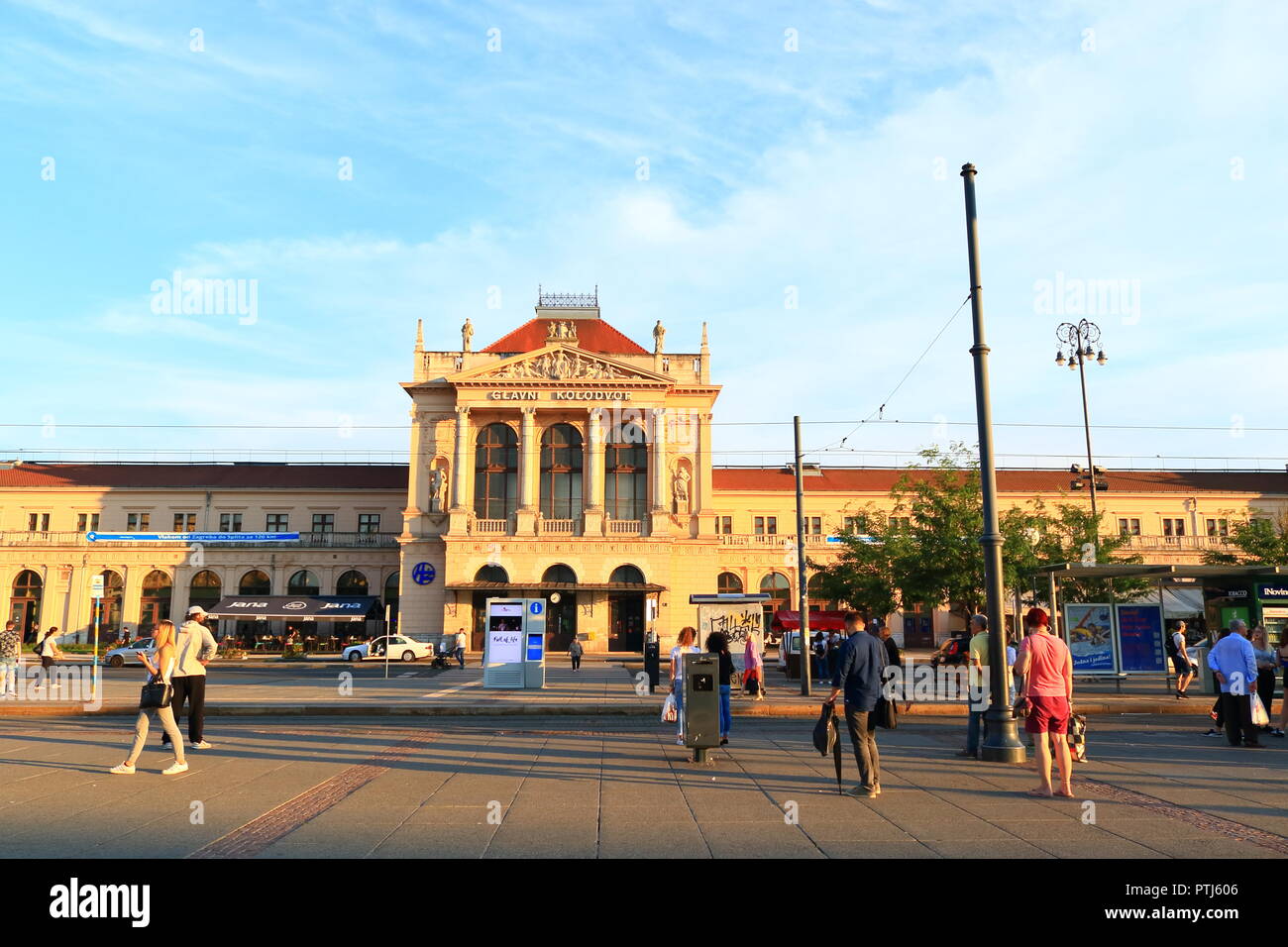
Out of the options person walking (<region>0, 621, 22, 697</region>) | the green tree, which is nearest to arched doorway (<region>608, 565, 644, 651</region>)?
the green tree

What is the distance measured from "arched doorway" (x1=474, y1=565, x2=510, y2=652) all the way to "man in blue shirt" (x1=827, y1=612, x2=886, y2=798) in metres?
44.3

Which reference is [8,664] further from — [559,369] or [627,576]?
[559,369]

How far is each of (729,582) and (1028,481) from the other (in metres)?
24.5

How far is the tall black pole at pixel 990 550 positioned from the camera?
11945 mm

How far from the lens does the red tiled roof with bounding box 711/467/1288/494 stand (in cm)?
6625

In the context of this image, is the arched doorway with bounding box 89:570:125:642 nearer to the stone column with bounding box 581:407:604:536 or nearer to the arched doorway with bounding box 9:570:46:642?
the arched doorway with bounding box 9:570:46:642

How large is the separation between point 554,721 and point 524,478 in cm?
3688

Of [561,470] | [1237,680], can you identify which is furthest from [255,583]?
[1237,680]

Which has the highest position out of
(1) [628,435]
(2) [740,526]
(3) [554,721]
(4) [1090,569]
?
(1) [628,435]

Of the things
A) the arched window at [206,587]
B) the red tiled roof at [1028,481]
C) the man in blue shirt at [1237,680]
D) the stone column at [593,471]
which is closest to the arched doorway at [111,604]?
the arched window at [206,587]
